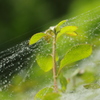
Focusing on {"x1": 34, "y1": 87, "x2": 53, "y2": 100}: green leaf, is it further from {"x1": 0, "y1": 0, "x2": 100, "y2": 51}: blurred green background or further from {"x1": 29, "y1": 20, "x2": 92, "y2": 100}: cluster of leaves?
{"x1": 0, "y1": 0, "x2": 100, "y2": 51}: blurred green background

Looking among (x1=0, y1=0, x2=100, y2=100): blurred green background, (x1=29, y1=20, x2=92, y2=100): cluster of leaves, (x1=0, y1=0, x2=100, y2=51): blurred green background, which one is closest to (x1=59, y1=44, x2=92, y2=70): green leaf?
(x1=29, y1=20, x2=92, y2=100): cluster of leaves

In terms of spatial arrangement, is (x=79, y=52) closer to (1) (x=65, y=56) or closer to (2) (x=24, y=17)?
(1) (x=65, y=56)

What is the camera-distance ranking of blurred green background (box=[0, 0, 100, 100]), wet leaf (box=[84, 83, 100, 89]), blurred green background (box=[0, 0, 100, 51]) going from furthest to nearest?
1. blurred green background (box=[0, 0, 100, 51])
2. blurred green background (box=[0, 0, 100, 100])
3. wet leaf (box=[84, 83, 100, 89])

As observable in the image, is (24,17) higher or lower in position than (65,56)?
higher

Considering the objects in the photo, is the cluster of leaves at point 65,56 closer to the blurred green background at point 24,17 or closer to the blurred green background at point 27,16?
the blurred green background at point 27,16

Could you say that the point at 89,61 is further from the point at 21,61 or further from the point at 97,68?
the point at 21,61

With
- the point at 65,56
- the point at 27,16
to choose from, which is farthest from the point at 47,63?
the point at 27,16

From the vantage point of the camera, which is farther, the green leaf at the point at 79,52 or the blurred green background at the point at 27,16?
the blurred green background at the point at 27,16

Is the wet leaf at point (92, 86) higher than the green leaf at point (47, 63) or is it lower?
lower

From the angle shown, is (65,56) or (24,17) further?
(24,17)

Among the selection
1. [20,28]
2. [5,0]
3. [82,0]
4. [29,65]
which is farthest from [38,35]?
[5,0]

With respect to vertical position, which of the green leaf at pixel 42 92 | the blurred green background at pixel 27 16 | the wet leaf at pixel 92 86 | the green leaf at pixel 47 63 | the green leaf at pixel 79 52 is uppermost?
the blurred green background at pixel 27 16

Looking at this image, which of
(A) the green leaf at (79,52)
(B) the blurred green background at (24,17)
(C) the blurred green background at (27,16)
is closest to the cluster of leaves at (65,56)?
(A) the green leaf at (79,52)
